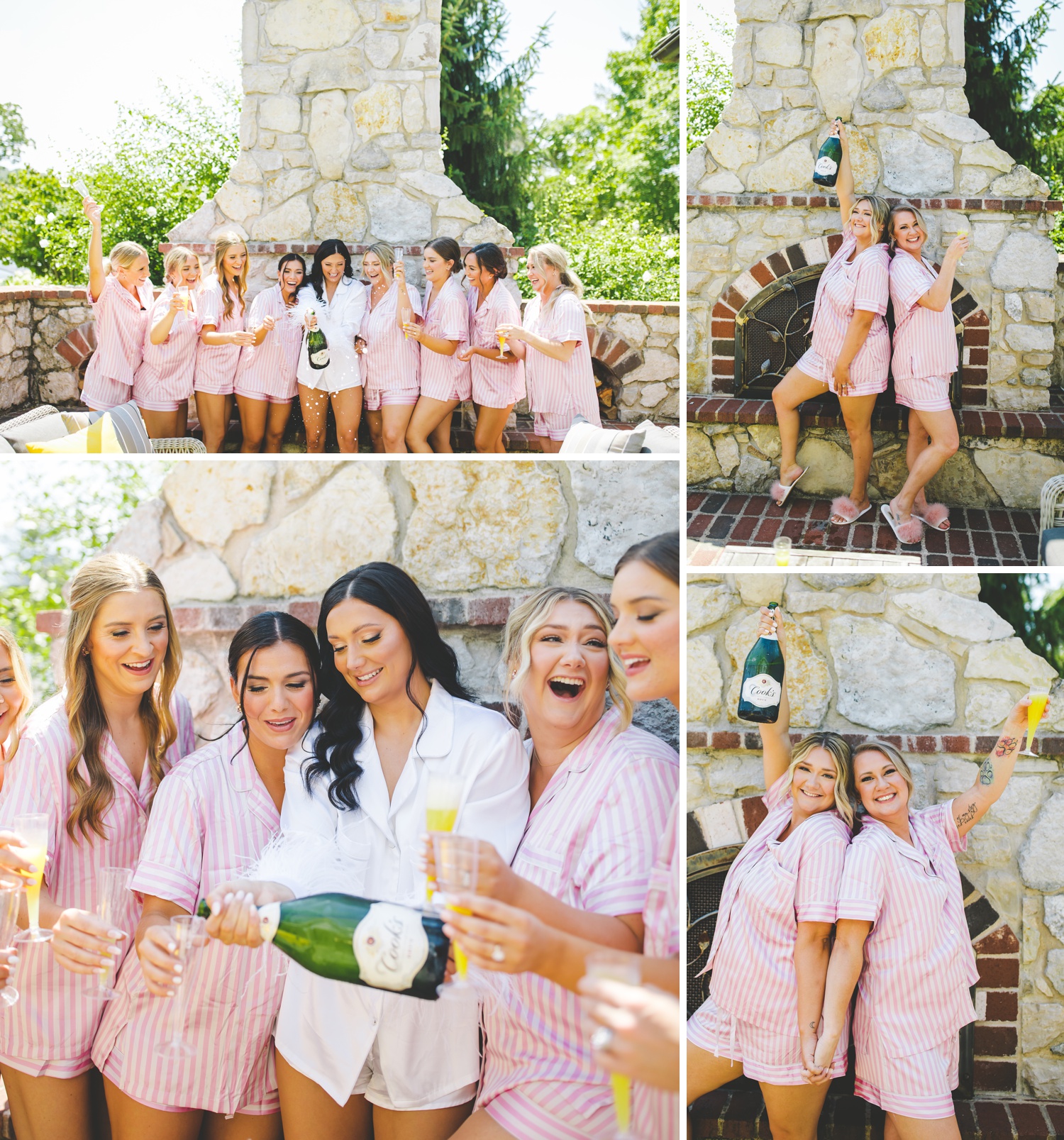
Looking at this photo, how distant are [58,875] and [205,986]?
506 mm

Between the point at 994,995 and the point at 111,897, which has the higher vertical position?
the point at 111,897

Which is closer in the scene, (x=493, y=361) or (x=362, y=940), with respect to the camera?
(x=362, y=940)

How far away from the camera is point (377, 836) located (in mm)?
2641

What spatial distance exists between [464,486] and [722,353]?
3.18 metres

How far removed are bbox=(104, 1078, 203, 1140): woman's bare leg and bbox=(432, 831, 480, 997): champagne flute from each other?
117 cm

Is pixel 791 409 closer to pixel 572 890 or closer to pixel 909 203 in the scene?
pixel 909 203

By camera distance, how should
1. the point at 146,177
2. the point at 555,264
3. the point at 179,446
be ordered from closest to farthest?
the point at 179,446 < the point at 555,264 < the point at 146,177

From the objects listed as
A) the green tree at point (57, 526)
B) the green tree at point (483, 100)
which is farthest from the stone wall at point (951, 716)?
the green tree at point (483, 100)

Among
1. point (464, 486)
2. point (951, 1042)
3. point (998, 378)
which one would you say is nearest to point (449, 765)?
point (464, 486)

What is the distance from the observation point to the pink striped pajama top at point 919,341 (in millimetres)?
4898

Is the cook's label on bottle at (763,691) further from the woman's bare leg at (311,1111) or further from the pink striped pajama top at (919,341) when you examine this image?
the pink striped pajama top at (919,341)

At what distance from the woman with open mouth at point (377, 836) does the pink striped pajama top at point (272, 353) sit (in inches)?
114

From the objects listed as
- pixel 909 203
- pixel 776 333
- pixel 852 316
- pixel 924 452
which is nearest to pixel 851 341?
pixel 852 316

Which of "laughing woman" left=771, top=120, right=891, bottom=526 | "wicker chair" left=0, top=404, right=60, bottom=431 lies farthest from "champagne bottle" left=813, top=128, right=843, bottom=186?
"wicker chair" left=0, top=404, right=60, bottom=431
